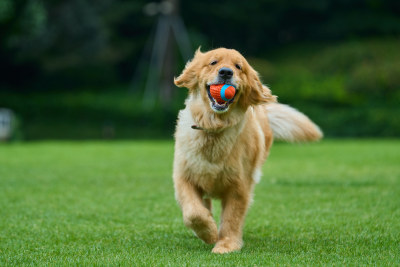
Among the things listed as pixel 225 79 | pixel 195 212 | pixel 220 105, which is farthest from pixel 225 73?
pixel 195 212

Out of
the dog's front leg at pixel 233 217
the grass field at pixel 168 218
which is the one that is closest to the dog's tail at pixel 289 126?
the grass field at pixel 168 218

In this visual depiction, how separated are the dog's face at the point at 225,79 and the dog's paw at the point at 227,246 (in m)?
1.11

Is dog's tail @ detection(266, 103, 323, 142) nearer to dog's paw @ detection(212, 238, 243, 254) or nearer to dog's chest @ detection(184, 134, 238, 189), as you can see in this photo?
dog's chest @ detection(184, 134, 238, 189)

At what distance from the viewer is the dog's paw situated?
495 centimetres

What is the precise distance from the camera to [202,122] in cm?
518

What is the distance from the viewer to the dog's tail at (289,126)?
6.83m

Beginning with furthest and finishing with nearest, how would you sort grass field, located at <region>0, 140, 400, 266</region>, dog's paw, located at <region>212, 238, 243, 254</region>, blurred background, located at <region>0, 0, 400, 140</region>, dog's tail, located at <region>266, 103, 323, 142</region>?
blurred background, located at <region>0, 0, 400, 140</region> < dog's tail, located at <region>266, 103, 323, 142</region> < dog's paw, located at <region>212, 238, 243, 254</region> < grass field, located at <region>0, 140, 400, 266</region>

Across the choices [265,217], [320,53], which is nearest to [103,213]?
[265,217]

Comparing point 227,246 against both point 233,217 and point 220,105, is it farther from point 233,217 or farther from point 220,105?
point 220,105

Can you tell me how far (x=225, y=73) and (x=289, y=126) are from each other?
2004 millimetres

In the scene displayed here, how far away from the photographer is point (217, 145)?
5191 millimetres

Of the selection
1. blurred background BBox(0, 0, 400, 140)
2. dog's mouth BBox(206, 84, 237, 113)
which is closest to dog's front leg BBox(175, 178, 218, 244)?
dog's mouth BBox(206, 84, 237, 113)

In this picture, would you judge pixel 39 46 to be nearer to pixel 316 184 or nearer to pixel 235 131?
pixel 316 184

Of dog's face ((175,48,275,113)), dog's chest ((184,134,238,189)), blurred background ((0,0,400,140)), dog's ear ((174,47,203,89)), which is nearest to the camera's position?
dog's face ((175,48,275,113))
